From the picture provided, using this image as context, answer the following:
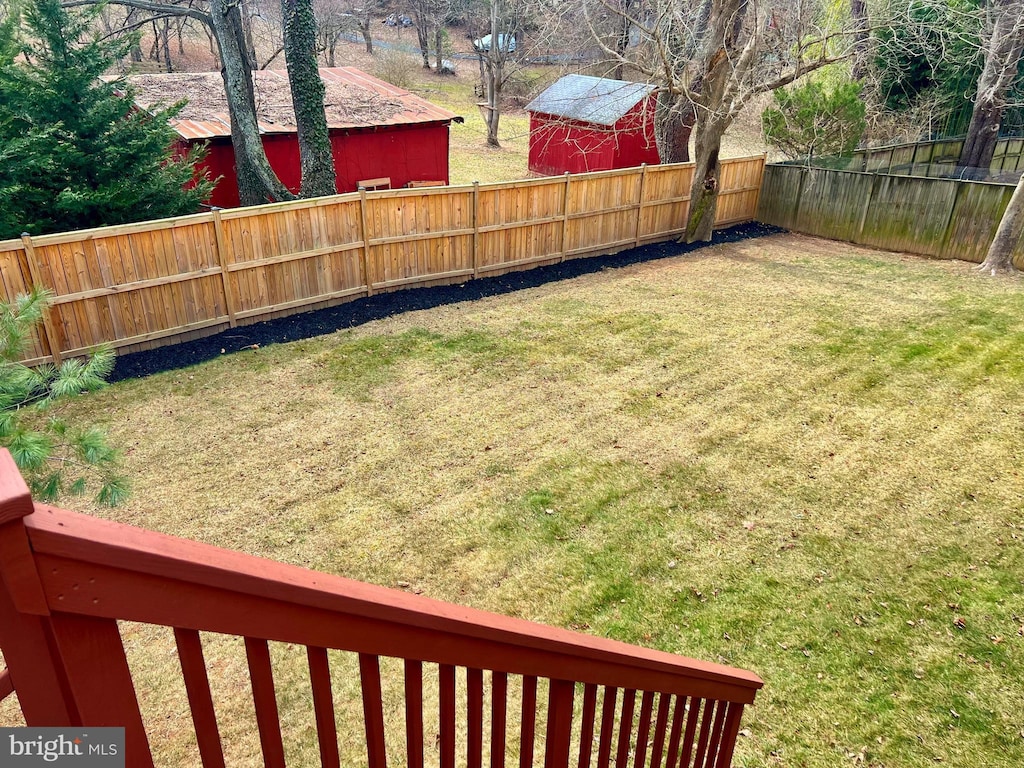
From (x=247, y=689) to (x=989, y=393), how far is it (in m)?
8.34

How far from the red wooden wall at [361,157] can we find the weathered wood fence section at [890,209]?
25.9 feet

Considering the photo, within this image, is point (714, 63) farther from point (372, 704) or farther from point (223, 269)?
point (372, 704)

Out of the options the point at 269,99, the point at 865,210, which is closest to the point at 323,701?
the point at 865,210

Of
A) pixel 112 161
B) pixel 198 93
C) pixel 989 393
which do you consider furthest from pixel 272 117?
pixel 989 393

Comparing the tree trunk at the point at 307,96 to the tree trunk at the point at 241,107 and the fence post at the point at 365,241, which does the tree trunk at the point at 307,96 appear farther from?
the fence post at the point at 365,241

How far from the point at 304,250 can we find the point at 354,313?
1152 mm

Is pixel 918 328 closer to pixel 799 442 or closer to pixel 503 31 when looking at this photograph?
pixel 799 442

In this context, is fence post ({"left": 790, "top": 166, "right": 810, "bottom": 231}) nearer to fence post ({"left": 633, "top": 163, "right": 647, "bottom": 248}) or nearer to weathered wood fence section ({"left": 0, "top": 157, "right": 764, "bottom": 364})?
weathered wood fence section ({"left": 0, "top": 157, "right": 764, "bottom": 364})

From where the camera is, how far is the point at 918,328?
32.7 ft

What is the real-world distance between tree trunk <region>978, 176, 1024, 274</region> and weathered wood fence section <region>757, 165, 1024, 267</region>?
285 millimetres

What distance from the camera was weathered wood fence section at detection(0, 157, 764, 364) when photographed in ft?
26.6

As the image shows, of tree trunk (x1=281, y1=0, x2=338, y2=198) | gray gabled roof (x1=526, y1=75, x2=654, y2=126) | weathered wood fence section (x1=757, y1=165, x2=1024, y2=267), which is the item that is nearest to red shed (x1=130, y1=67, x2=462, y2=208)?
tree trunk (x1=281, y1=0, x2=338, y2=198)

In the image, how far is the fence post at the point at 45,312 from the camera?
24.7ft

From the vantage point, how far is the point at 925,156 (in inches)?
765
